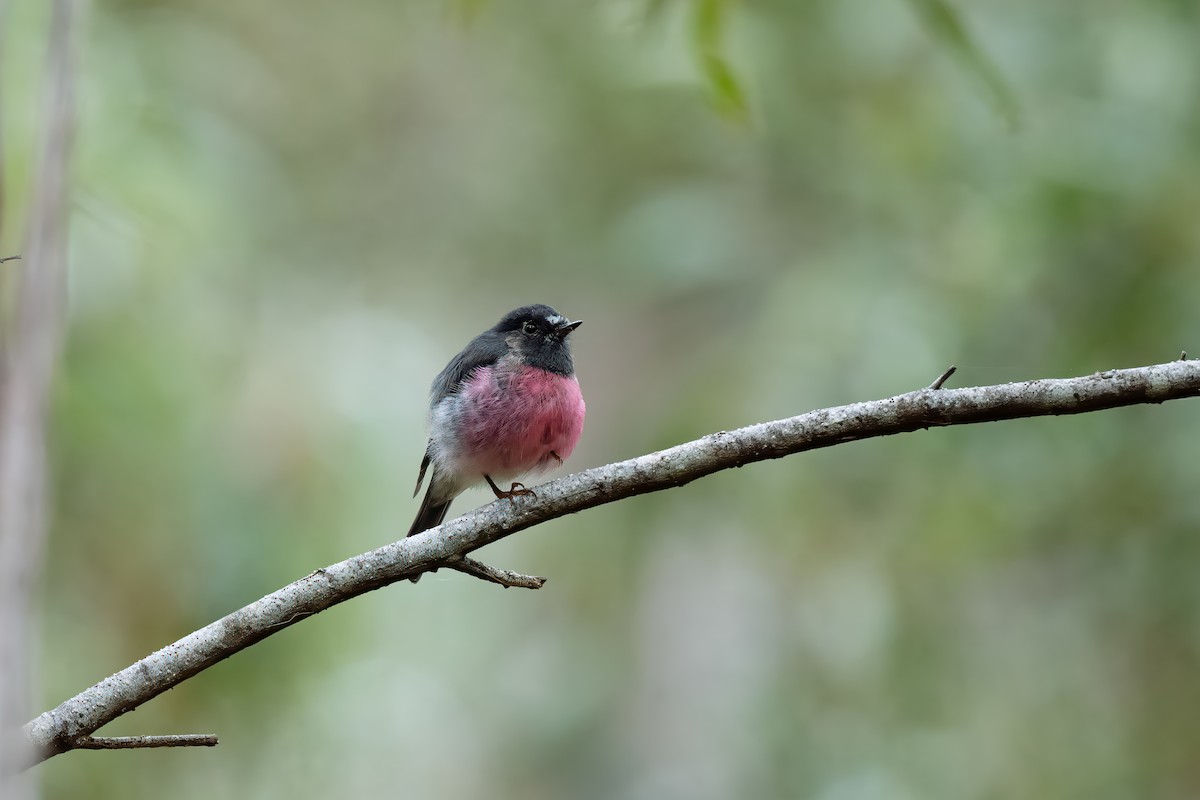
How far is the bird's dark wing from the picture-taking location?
4.59 m

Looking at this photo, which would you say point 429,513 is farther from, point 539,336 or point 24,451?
point 24,451

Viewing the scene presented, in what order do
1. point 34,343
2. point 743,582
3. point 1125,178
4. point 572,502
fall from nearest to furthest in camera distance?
1. point 34,343
2. point 572,502
3. point 1125,178
4. point 743,582

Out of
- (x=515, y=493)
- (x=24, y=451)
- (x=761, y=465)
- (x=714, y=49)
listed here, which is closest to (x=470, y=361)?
(x=515, y=493)

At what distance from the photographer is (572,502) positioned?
273 centimetres

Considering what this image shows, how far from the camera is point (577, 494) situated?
273cm

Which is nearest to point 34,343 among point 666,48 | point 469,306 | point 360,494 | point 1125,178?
point 1125,178

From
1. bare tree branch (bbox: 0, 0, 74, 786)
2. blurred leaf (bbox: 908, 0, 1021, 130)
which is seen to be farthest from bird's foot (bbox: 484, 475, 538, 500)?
bare tree branch (bbox: 0, 0, 74, 786)

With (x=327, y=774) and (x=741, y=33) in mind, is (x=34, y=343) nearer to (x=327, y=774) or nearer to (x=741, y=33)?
(x=741, y=33)

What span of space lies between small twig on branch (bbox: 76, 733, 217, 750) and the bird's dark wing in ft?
8.13

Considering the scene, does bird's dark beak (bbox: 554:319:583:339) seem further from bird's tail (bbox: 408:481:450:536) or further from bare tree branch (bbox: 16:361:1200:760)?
bare tree branch (bbox: 16:361:1200:760)

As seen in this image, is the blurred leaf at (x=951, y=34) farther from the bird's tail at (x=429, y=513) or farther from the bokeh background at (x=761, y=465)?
the bird's tail at (x=429, y=513)

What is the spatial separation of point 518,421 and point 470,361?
444 mm

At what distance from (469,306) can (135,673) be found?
8.61 m

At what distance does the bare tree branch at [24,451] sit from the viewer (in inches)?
34.8
